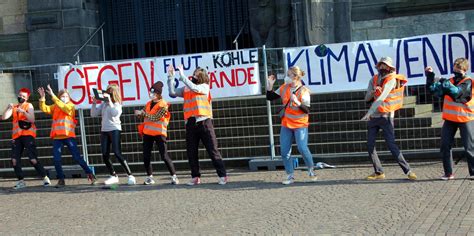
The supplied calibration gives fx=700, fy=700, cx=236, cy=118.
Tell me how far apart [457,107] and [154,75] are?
526 centimetres

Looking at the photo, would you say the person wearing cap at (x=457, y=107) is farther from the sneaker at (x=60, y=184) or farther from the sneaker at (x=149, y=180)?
the sneaker at (x=60, y=184)

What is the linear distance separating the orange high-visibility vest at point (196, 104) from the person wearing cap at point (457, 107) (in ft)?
10.5

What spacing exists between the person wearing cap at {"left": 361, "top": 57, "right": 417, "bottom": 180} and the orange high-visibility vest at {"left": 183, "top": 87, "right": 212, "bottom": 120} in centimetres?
234

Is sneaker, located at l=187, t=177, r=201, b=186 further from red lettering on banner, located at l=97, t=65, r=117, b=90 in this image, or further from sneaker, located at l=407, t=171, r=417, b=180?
sneaker, located at l=407, t=171, r=417, b=180

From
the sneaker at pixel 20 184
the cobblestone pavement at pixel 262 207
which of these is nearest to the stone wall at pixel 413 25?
the cobblestone pavement at pixel 262 207

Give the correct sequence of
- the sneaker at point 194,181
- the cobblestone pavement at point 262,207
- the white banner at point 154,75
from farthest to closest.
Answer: the white banner at point 154,75, the sneaker at point 194,181, the cobblestone pavement at point 262,207

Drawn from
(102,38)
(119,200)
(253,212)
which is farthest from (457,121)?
(102,38)

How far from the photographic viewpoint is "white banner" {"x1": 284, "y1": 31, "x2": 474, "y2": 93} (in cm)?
1122

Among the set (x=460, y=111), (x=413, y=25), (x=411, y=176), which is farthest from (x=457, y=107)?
(x=413, y=25)

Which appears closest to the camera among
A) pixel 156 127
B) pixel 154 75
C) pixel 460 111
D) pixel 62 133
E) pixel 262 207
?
pixel 262 207

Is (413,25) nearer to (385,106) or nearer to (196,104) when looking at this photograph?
(385,106)

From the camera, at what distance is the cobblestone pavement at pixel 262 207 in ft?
24.6

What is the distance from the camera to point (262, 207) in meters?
8.61

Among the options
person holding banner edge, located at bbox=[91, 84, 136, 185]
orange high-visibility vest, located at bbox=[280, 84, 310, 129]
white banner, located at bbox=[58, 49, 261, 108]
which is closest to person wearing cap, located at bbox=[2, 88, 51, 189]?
white banner, located at bbox=[58, 49, 261, 108]
